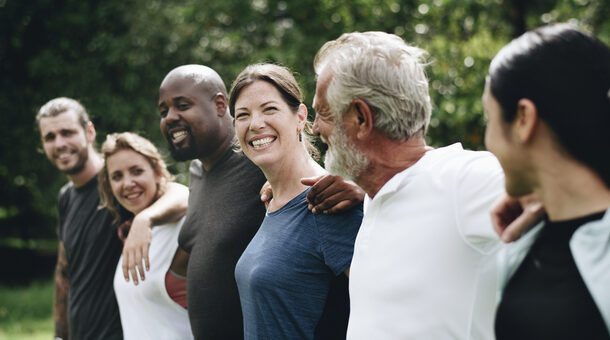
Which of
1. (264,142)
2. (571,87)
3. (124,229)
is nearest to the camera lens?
(571,87)

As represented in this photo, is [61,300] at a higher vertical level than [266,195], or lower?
lower

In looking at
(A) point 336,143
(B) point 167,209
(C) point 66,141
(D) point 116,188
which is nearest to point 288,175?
(A) point 336,143

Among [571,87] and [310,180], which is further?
[310,180]

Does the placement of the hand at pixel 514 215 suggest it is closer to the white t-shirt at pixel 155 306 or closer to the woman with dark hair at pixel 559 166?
the woman with dark hair at pixel 559 166

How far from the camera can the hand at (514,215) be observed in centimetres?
161

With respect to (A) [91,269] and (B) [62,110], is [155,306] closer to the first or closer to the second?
(A) [91,269]

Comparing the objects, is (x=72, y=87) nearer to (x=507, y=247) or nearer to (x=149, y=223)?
(x=149, y=223)

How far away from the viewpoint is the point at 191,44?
10594 mm

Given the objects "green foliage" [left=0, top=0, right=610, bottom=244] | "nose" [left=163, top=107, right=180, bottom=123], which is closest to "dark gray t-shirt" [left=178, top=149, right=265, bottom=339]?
"nose" [left=163, top=107, right=180, bottom=123]

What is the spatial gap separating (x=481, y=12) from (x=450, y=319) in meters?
8.43

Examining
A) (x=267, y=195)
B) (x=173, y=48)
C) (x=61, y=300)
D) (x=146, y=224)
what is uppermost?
(x=173, y=48)

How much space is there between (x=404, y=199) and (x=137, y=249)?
1.86m

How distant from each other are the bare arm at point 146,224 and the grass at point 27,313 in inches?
264

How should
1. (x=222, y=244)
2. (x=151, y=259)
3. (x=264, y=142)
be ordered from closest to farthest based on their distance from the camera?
(x=264, y=142) < (x=222, y=244) < (x=151, y=259)
